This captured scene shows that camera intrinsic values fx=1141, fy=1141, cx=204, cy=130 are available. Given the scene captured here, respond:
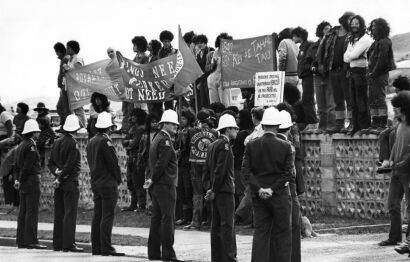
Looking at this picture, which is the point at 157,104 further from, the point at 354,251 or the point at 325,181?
the point at 354,251

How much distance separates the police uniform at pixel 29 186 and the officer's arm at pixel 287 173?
22.3 ft

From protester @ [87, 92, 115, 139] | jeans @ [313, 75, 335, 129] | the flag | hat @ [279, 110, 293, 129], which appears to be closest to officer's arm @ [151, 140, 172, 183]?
hat @ [279, 110, 293, 129]

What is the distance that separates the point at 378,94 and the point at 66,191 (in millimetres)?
5428

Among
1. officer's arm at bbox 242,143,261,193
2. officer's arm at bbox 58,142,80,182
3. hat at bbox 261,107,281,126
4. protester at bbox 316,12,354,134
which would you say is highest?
protester at bbox 316,12,354,134

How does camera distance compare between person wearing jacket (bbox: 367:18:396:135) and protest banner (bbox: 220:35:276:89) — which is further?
protest banner (bbox: 220:35:276:89)

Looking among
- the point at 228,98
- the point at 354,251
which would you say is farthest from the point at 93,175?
the point at 228,98

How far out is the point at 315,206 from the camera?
2069 centimetres

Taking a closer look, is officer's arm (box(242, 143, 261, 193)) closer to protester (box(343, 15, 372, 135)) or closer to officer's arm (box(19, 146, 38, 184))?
protester (box(343, 15, 372, 135))

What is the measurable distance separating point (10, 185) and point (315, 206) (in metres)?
8.07

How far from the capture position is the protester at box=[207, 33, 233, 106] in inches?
902

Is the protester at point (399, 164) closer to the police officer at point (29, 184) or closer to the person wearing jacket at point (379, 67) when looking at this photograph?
the person wearing jacket at point (379, 67)

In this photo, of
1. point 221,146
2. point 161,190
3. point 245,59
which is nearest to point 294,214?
point 221,146

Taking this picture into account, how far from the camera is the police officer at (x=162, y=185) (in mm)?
16391

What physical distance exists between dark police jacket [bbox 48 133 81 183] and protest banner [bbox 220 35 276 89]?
4.26 m
